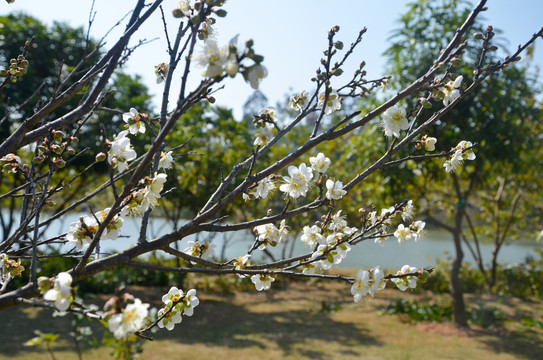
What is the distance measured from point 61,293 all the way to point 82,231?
33 cm

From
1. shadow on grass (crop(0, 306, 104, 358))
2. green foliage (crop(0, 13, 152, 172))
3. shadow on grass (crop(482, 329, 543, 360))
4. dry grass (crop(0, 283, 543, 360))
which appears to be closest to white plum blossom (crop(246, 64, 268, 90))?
dry grass (crop(0, 283, 543, 360))

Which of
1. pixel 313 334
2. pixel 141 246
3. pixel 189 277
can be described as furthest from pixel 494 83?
pixel 189 277

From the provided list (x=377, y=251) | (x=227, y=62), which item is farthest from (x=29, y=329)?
(x=377, y=251)

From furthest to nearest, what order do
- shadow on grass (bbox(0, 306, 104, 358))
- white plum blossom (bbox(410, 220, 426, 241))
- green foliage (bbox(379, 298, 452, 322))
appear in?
green foliage (bbox(379, 298, 452, 322))
shadow on grass (bbox(0, 306, 104, 358))
white plum blossom (bbox(410, 220, 426, 241))

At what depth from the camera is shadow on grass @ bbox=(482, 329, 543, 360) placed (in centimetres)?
512

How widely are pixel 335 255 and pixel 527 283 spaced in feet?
30.4

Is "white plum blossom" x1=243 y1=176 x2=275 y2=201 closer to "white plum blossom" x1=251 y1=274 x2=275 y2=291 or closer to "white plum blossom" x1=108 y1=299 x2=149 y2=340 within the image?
"white plum blossom" x1=251 y1=274 x2=275 y2=291

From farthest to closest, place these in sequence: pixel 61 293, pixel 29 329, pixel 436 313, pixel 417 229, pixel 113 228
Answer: pixel 436 313, pixel 29 329, pixel 417 229, pixel 113 228, pixel 61 293

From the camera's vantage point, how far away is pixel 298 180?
153cm

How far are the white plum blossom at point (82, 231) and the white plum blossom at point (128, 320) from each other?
405 mm

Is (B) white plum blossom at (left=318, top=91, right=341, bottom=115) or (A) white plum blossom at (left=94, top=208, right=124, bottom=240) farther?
(B) white plum blossom at (left=318, top=91, right=341, bottom=115)

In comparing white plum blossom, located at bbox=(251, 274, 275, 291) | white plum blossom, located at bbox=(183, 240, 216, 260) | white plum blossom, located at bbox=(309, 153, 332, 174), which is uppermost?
white plum blossom, located at bbox=(309, 153, 332, 174)

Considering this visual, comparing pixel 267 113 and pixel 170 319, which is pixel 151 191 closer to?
pixel 170 319

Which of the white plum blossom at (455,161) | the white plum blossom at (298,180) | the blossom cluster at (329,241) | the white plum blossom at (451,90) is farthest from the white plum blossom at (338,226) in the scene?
the white plum blossom at (451,90)
